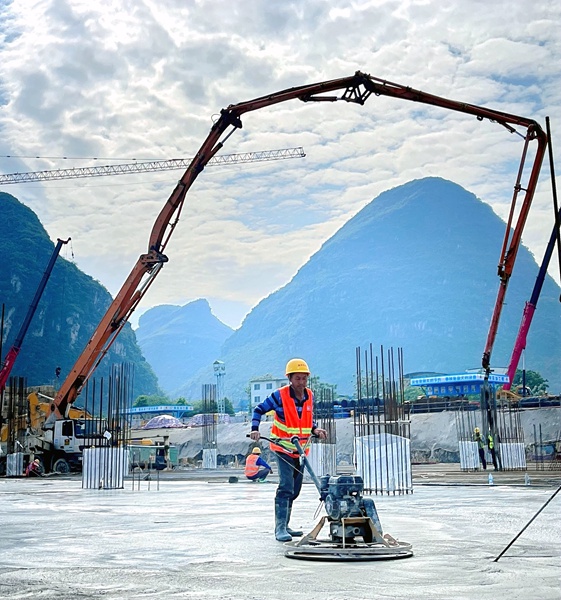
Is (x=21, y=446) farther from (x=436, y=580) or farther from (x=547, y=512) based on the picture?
(x=436, y=580)

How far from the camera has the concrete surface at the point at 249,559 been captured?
4.34 metres

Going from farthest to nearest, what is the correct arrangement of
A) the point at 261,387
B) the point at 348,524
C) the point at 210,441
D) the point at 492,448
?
1. the point at 261,387
2. the point at 210,441
3. the point at 492,448
4. the point at 348,524

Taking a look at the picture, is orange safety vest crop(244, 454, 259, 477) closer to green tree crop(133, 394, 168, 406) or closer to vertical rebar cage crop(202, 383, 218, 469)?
vertical rebar cage crop(202, 383, 218, 469)

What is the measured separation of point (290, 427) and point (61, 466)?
28843 mm

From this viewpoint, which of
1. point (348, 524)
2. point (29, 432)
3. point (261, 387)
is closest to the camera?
point (348, 524)

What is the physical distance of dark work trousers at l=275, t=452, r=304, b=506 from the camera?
720 centimetres

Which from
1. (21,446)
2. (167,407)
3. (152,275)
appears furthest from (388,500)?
(167,407)

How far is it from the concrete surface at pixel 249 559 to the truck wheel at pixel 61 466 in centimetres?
2409

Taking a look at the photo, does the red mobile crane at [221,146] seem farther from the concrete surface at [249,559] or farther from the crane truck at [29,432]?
the concrete surface at [249,559]

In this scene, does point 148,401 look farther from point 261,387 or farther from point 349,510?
point 349,510

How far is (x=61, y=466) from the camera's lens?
34.0 metres

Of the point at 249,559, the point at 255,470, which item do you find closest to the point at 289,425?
the point at 249,559

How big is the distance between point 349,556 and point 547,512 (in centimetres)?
480

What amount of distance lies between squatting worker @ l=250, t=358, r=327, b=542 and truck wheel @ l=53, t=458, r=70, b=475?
92.9 ft
